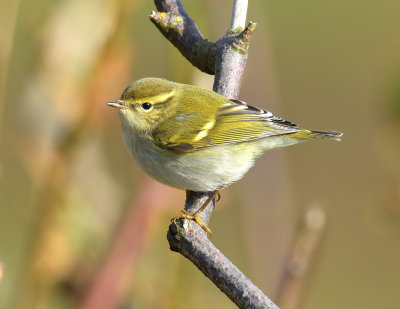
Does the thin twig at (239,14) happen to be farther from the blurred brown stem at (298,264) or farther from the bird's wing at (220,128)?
the blurred brown stem at (298,264)

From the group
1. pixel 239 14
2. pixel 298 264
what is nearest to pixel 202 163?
pixel 239 14

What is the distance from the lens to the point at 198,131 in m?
3.51

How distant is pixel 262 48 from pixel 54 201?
1.59 m

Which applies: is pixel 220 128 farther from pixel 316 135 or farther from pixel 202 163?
pixel 316 135

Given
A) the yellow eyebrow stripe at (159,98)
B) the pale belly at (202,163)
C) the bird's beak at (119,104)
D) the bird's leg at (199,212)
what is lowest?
the bird's leg at (199,212)

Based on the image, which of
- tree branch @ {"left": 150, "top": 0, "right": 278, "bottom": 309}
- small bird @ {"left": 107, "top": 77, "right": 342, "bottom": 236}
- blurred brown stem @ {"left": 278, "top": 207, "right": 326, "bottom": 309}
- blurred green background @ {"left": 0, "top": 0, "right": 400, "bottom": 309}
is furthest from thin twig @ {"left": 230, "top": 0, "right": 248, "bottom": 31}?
blurred brown stem @ {"left": 278, "top": 207, "right": 326, "bottom": 309}

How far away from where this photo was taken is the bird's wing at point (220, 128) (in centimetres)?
342

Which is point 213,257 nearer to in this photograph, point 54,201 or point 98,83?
point 54,201

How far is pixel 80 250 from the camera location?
304 cm

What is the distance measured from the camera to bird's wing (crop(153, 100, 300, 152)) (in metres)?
3.42

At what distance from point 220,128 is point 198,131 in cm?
11

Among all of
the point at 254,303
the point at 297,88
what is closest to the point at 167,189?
the point at 254,303

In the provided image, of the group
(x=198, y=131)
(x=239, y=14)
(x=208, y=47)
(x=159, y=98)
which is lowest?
(x=198, y=131)

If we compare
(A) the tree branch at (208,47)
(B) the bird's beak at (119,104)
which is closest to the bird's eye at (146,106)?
(B) the bird's beak at (119,104)
